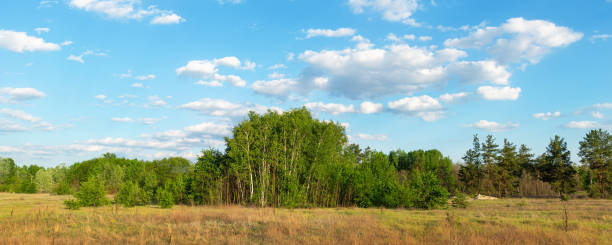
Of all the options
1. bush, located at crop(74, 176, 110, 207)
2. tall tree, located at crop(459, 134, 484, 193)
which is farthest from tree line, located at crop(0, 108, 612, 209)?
tall tree, located at crop(459, 134, 484, 193)

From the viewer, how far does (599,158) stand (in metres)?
54.2

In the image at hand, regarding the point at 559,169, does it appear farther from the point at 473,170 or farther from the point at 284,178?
the point at 284,178

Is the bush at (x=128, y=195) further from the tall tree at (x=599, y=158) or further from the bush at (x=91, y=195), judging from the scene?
the tall tree at (x=599, y=158)

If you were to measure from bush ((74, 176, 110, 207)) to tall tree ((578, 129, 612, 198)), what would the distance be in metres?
61.7

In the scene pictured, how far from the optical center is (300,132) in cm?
3562

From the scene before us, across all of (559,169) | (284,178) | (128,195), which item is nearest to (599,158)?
(559,169)

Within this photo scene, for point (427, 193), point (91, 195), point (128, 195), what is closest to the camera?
point (91, 195)

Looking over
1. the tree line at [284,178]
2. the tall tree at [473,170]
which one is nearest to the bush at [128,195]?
the tree line at [284,178]

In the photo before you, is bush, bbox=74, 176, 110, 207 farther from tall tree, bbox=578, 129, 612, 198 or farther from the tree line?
tall tree, bbox=578, 129, 612, 198

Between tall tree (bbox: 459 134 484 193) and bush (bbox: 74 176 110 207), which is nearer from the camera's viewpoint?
bush (bbox: 74 176 110 207)

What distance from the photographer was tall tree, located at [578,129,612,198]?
52312 mm

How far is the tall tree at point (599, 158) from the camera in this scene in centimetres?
5231

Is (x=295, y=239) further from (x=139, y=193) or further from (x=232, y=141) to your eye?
(x=139, y=193)

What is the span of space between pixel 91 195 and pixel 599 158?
65774mm
